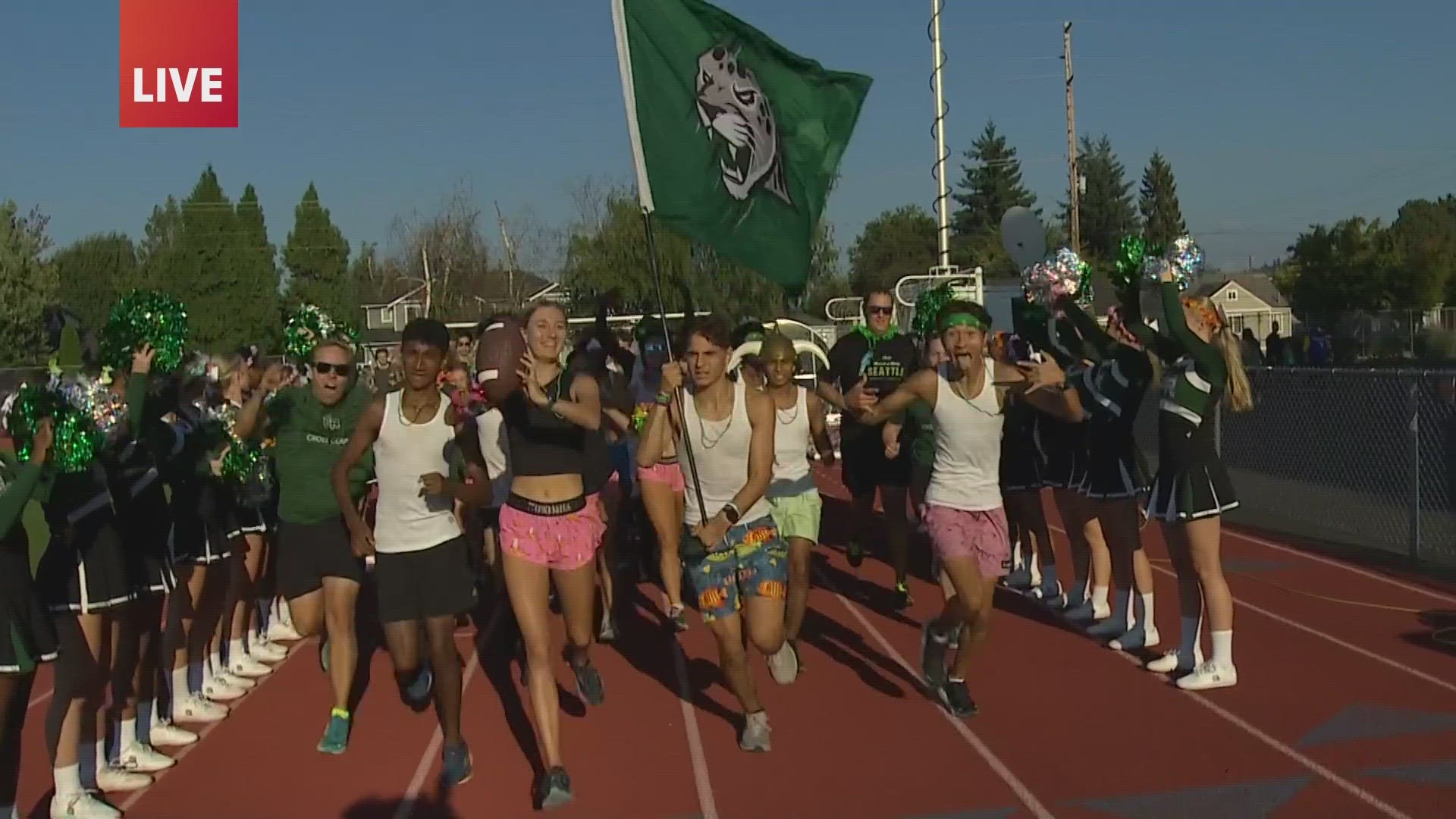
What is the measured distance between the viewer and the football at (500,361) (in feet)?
19.0

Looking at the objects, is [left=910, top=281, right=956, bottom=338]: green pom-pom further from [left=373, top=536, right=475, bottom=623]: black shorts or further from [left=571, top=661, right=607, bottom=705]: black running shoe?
[left=373, top=536, right=475, bottom=623]: black shorts

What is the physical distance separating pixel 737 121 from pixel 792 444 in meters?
1.92

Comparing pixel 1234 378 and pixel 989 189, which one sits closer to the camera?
pixel 1234 378

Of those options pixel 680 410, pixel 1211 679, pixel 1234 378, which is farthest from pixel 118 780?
pixel 1234 378

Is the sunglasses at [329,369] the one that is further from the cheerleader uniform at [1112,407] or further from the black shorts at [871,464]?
the cheerleader uniform at [1112,407]

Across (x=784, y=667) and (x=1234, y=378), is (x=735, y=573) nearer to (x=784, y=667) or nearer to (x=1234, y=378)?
(x=784, y=667)

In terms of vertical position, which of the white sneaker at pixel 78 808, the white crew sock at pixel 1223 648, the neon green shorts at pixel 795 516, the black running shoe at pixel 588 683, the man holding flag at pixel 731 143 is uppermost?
the man holding flag at pixel 731 143

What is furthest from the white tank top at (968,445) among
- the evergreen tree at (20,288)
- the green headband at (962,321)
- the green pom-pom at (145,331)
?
the evergreen tree at (20,288)

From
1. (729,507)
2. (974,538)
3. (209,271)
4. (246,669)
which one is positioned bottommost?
(246,669)

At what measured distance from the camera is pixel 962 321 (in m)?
6.54

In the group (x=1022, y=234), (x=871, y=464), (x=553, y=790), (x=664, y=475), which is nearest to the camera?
(x=553, y=790)

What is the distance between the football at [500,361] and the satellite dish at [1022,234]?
7.12 m

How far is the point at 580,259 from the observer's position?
41.9m

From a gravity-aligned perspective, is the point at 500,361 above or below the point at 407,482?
above
